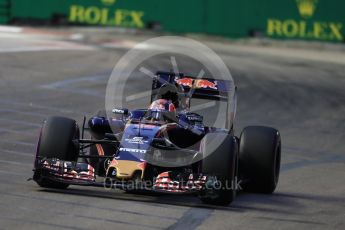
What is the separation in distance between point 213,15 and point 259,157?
69.9ft

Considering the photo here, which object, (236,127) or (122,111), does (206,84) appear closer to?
(122,111)

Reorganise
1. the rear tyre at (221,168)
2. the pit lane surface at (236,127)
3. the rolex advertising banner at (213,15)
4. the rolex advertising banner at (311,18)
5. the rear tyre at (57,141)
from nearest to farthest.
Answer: the pit lane surface at (236,127)
the rear tyre at (221,168)
the rear tyre at (57,141)
the rolex advertising banner at (311,18)
the rolex advertising banner at (213,15)

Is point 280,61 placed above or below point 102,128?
below

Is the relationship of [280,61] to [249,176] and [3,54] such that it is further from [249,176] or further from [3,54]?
[249,176]

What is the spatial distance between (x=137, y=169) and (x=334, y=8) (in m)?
22.7

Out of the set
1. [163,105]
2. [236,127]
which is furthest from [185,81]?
[236,127]

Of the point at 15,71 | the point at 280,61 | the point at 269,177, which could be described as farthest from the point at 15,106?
the point at 280,61

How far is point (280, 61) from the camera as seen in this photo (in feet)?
91.6

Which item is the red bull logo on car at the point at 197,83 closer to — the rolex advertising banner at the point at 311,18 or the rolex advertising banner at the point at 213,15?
the rolex advertising banner at the point at 213,15

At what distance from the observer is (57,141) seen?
10047 millimetres

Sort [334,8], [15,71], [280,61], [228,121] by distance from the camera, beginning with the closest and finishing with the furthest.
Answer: [228,121] < [15,71] < [280,61] < [334,8]

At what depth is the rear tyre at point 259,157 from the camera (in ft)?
35.0

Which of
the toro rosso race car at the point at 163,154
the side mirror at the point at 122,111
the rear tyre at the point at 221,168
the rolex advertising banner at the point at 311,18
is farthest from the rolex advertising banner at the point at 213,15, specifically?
the rear tyre at the point at 221,168

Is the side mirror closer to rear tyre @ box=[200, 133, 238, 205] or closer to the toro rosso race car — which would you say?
the toro rosso race car
